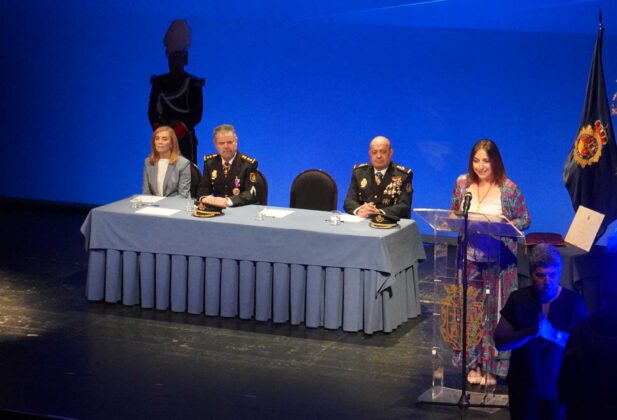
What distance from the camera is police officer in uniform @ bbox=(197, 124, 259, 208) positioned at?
7609mm

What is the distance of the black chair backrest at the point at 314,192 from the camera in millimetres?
7805

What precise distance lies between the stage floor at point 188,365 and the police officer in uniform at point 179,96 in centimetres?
235

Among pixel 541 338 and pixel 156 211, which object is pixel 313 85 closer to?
pixel 156 211

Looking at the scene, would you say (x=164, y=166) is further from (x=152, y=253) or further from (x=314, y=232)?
(x=314, y=232)

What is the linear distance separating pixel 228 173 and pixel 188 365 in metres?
1.99

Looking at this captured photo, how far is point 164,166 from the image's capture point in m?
7.95

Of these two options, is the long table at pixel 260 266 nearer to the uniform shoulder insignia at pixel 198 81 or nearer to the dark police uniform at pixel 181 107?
the dark police uniform at pixel 181 107

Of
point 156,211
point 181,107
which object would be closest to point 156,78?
point 181,107

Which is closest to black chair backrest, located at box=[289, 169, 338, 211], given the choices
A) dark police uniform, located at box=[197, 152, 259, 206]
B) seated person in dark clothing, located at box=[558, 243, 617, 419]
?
dark police uniform, located at box=[197, 152, 259, 206]

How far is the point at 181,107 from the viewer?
384 inches

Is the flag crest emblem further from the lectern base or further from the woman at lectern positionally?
the lectern base

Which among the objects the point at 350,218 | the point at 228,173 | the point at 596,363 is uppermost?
the point at 228,173

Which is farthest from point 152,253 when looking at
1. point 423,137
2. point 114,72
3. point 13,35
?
point 13,35

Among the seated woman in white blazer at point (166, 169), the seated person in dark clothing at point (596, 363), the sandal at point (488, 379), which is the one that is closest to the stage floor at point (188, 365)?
the sandal at point (488, 379)
